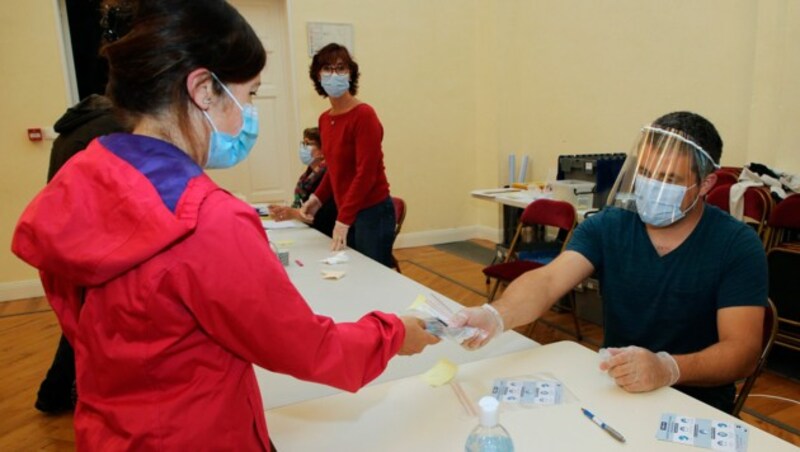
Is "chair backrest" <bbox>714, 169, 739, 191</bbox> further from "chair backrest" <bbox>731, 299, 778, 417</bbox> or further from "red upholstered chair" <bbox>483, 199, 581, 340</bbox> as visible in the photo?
"chair backrest" <bbox>731, 299, 778, 417</bbox>

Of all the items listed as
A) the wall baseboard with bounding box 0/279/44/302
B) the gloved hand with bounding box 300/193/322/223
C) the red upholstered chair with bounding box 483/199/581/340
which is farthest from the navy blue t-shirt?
the wall baseboard with bounding box 0/279/44/302

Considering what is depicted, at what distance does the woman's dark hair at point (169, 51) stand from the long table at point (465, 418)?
2.08 feet

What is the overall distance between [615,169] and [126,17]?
353 centimetres

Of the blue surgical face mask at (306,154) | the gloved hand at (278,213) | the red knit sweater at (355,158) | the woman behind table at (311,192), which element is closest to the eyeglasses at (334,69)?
the red knit sweater at (355,158)

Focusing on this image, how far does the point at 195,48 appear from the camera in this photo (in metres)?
0.76

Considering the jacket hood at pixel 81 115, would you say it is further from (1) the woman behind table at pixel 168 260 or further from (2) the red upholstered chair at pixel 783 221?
(2) the red upholstered chair at pixel 783 221

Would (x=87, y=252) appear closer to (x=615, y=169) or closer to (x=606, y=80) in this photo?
(x=615, y=169)

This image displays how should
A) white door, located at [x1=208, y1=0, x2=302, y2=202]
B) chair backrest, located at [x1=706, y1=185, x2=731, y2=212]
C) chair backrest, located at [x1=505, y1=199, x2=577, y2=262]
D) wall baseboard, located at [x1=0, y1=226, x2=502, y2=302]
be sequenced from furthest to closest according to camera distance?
wall baseboard, located at [x1=0, y1=226, x2=502, y2=302], white door, located at [x1=208, y1=0, x2=302, y2=202], chair backrest, located at [x1=505, y1=199, x2=577, y2=262], chair backrest, located at [x1=706, y1=185, x2=731, y2=212]

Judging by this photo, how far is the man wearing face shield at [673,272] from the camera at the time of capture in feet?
4.62

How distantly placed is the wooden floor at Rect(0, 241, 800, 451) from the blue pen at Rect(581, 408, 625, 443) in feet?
5.67

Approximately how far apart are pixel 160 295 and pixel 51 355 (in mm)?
3267

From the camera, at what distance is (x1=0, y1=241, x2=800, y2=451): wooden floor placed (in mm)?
2412

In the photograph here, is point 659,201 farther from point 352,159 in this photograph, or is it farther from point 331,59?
point 331,59

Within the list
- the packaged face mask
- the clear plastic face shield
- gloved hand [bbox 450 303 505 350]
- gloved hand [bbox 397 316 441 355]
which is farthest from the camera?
the clear plastic face shield
